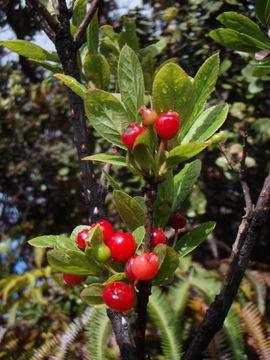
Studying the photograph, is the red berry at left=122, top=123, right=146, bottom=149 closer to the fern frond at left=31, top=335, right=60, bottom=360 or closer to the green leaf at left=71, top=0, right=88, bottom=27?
the green leaf at left=71, top=0, right=88, bottom=27

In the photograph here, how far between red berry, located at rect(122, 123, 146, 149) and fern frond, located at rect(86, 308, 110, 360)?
83cm

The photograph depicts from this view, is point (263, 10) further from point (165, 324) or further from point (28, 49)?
point (165, 324)

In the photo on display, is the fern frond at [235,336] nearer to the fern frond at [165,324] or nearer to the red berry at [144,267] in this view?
the fern frond at [165,324]

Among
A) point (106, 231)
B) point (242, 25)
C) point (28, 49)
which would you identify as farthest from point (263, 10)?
point (106, 231)

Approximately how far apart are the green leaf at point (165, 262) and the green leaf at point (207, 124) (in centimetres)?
13

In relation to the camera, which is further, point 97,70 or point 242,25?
point 242,25

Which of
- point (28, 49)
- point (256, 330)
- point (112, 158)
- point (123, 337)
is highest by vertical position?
point (28, 49)

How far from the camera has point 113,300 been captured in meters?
0.47

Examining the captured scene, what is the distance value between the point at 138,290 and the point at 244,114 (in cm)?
132

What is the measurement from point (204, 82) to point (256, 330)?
1.01 m

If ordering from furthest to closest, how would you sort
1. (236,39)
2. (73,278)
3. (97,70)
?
(236,39) < (97,70) < (73,278)

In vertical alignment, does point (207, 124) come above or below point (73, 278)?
above

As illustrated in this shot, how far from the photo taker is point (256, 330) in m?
1.28

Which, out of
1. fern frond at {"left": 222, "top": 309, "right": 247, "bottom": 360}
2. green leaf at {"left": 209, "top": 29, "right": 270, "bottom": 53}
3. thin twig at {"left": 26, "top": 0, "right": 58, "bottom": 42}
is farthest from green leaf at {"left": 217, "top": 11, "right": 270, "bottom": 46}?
fern frond at {"left": 222, "top": 309, "right": 247, "bottom": 360}
